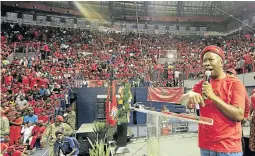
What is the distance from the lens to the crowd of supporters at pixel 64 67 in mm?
8727

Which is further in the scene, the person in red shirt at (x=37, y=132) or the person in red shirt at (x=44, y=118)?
the person in red shirt at (x=44, y=118)

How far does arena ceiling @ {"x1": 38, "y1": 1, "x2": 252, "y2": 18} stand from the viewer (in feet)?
105

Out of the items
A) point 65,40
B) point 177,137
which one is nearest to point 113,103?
point 177,137

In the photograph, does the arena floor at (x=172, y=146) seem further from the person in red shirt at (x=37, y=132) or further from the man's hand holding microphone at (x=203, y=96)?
the man's hand holding microphone at (x=203, y=96)

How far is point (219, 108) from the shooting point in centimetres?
163

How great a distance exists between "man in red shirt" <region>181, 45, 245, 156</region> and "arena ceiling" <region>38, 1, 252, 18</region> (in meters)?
30.3

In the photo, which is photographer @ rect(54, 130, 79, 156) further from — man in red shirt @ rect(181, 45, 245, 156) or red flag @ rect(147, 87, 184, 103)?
red flag @ rect(147, 87, 184, 103)

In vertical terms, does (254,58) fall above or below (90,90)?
above

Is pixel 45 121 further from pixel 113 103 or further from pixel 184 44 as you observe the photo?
pixel 184 44

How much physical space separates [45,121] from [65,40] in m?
16.6

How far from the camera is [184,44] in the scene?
31.1 metres

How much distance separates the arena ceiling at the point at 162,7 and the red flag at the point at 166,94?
66.9ft

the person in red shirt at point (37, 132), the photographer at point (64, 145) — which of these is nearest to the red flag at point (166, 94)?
the person in red shirt at point (37, 132)

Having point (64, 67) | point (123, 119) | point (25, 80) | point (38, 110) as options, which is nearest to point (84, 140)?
point (123, 119)
